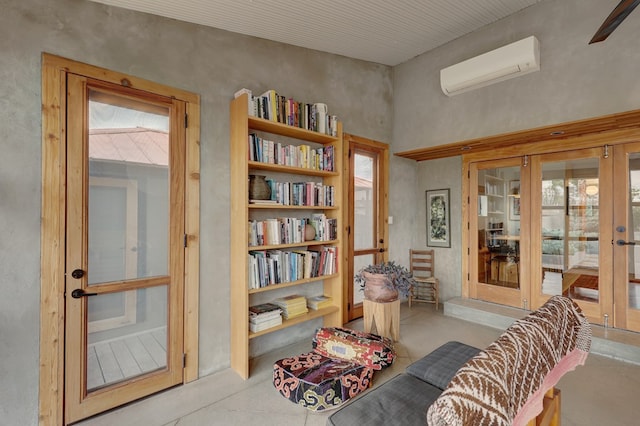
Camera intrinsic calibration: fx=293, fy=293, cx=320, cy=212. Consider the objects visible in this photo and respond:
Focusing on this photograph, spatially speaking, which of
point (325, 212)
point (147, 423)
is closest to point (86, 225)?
point (147, 423)

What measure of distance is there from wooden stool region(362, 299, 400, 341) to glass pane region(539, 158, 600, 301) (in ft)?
7.11

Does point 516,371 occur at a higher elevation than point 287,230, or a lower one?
lower

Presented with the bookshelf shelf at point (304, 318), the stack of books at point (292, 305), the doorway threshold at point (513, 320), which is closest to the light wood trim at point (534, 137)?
the doorway threshold at point (513, 320)

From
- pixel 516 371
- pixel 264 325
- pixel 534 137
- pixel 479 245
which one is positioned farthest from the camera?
pixel 479 245

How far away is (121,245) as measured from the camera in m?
2.22

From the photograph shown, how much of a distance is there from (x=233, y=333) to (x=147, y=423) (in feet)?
2.83

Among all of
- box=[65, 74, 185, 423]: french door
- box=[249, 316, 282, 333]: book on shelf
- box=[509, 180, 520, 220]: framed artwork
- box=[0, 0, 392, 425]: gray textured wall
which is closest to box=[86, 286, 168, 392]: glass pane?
box=[65, 74, 185, 423]: french door

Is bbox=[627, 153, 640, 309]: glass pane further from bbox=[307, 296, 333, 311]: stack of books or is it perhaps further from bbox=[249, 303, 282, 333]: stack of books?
bbox=[249, 303, 282, 333]: stack of books

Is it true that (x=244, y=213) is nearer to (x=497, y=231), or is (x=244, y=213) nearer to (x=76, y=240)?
(x=76, y=240)

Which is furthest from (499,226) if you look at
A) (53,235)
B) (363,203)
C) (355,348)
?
(53,235)

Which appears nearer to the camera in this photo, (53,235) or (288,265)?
(53,235)

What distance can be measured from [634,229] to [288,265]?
3760mm

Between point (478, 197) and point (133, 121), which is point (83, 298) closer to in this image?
point (133, 121)

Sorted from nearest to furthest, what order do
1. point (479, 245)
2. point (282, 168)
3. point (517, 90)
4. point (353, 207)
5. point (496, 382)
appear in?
1. point (496, 382)
2. point (282, 168)
3. point (517, 90)
4. point (353, 207)
5. point (479, 245)
